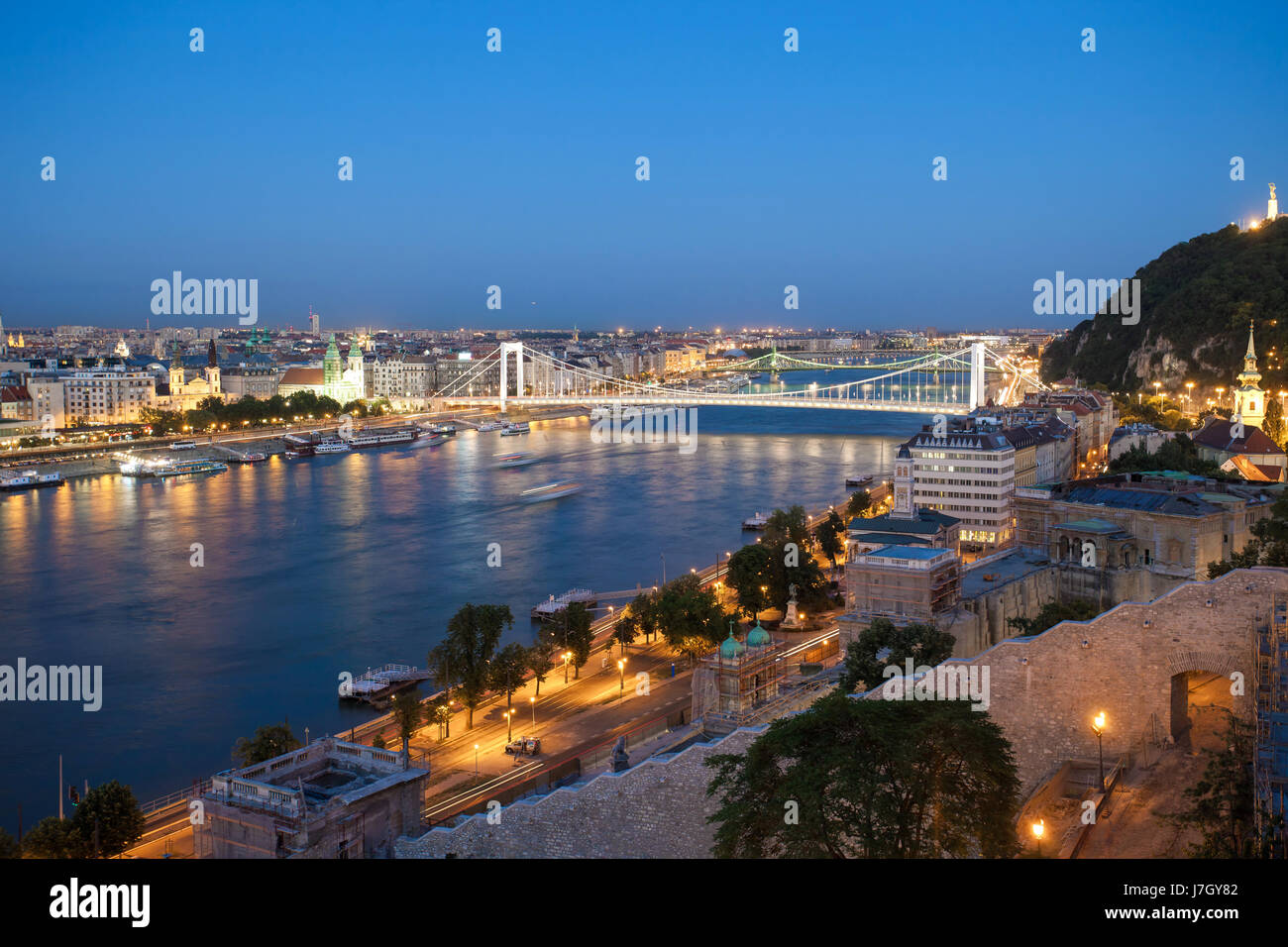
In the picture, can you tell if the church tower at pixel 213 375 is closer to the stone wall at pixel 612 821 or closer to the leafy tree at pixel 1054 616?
the leafy tree at pixel 1054 616

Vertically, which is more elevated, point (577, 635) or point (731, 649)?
point (731, 649)

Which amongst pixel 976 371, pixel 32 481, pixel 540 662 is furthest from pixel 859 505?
pixel 32 481

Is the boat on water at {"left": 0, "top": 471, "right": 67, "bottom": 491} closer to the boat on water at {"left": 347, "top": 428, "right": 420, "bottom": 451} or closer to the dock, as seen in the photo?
the boat on water at {"left": 347, "top": 428, "right": 420, "bottom": 451}

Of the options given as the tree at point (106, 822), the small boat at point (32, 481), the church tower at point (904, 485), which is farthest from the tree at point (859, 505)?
the small boat at point (32, 481)

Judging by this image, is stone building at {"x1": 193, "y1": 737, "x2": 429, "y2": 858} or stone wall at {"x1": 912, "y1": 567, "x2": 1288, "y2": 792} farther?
stone wall at {"x1": 912, "y1": 567, "x2": 1288, "y2": 792}

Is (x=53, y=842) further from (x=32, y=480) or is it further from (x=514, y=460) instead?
(x=514, y=460)

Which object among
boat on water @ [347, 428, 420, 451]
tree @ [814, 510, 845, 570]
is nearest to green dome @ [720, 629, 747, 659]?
tree @ [814, 510, 845, 570]
